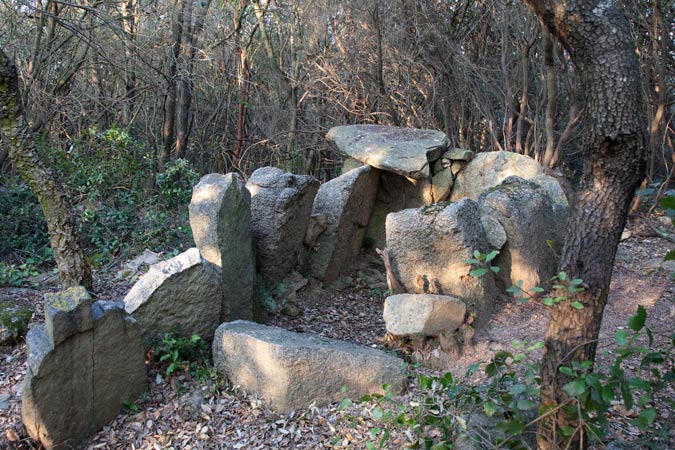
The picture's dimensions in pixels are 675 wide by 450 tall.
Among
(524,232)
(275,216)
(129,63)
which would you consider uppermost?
(129,63)

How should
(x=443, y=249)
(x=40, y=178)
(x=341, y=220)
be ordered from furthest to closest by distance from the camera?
(x=341, y=220)
(x=443, y=249)
(x=40, y=178)

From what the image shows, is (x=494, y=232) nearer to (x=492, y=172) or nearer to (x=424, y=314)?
(x=424, y=314)

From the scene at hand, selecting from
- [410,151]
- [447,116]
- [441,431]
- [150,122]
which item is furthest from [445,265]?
[150,122]

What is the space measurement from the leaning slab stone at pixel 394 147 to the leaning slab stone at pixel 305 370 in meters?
2.54

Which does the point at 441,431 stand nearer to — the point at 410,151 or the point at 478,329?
the point at 478,329

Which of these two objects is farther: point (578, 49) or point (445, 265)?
point (445, 265)

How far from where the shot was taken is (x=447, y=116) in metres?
8.30

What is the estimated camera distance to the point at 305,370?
11.2 ft

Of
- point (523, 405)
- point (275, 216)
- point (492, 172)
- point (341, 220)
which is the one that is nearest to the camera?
point (523, 405)

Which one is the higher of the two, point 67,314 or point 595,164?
point 595,164

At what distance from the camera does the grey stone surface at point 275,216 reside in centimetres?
483

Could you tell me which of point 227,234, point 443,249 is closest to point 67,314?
point 227,234

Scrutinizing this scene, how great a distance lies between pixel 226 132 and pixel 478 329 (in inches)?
242

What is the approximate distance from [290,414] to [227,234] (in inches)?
56.2
